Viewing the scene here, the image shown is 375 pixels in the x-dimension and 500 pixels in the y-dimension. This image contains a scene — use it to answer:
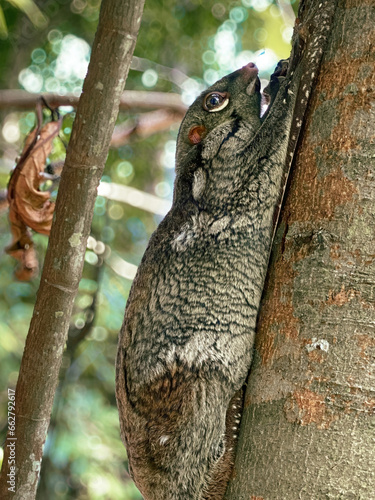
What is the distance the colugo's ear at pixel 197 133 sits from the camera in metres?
3.17

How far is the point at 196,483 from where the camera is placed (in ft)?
7.61

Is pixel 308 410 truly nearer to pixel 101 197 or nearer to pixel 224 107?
pixel 224 107

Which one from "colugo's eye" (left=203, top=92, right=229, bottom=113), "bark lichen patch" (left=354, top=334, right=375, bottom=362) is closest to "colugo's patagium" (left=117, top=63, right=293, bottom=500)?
"colugo's eye" (left=203, top=92, right=229, bottom=113)

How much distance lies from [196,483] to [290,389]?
749 millimetres

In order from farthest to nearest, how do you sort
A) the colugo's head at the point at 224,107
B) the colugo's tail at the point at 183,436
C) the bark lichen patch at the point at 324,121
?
the colugo's head at the point at 224,107 < the colugo's tail at the point at 183,436 < the bark lichen patch at the point at 324,121

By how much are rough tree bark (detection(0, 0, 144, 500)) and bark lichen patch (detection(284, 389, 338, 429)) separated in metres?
0.98

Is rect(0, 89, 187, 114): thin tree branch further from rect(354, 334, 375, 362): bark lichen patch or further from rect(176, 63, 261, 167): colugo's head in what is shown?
rect(354, 334, 375, 362): bark lichen patch

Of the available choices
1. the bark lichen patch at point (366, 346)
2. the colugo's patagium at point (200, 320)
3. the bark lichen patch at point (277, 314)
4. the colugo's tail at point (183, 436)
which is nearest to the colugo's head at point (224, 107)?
the colugo's patagium at point (200, 320)

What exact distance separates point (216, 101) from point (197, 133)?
0.22m

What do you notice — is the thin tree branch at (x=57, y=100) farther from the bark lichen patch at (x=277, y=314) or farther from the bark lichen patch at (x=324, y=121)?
the bark lichen patch at (x=277, y=314)

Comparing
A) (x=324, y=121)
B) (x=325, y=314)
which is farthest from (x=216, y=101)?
(x=325, y=314)

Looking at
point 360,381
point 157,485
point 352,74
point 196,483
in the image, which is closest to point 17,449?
point 157,485

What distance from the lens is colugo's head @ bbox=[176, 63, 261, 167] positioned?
3158mm

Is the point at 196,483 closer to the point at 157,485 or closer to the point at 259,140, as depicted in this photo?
the point at 157,485
